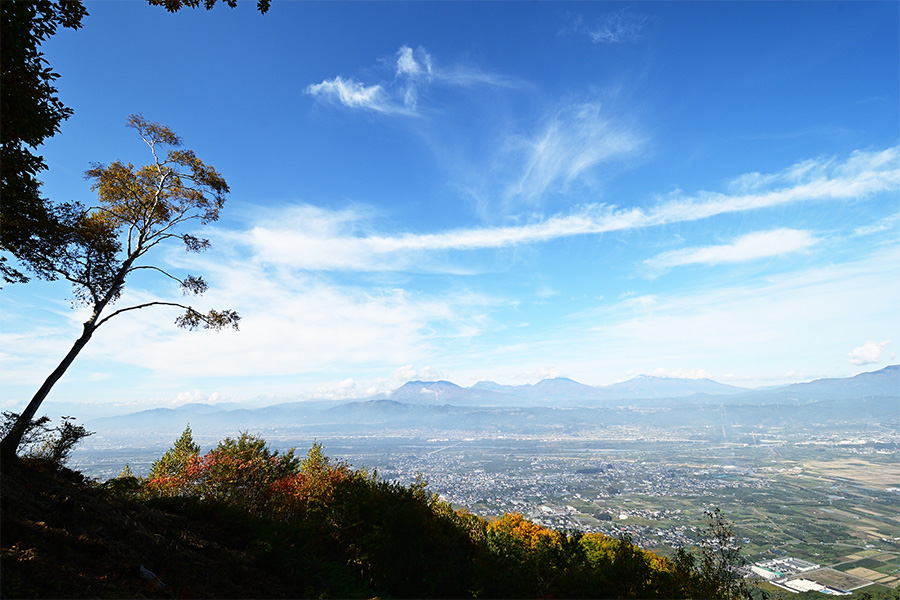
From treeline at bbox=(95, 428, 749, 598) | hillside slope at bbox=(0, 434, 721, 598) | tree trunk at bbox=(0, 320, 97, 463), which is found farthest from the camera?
tree trunk at bbox=(0, 320, 97, 463)

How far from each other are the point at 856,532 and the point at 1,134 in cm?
9554

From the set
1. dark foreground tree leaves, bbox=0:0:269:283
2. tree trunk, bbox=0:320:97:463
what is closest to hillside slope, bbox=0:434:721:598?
tree trunk, bbox=0:320:97:463

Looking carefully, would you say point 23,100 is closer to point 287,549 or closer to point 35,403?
point 35,403

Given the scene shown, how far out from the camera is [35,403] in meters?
8.86

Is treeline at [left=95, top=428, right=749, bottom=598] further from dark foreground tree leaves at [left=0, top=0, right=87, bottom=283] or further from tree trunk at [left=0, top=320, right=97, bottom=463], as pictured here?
dark foreground tree leaves at [left=0, top=0, right=87, bottom=283]

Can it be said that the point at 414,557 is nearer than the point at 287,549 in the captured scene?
No

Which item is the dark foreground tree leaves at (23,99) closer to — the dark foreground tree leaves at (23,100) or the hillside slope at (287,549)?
the dark foreground tree leaves at (23,100)

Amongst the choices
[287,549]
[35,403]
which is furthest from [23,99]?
[287,549]

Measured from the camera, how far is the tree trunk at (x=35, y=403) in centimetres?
812

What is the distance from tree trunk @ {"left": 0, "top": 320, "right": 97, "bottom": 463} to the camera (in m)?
8.12

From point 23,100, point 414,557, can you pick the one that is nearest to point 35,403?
point 23,100

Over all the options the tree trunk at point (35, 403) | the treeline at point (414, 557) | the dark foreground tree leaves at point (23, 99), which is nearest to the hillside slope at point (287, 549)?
the treeline at point (414, 557)

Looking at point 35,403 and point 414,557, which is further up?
point 35,403

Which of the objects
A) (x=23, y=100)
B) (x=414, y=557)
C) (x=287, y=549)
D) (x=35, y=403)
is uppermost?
(x=23, y=100)
